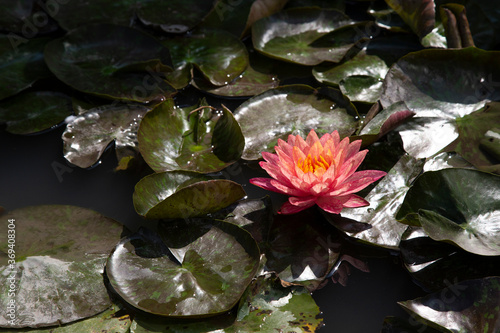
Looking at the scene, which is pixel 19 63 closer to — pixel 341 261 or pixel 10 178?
pixel 10 178

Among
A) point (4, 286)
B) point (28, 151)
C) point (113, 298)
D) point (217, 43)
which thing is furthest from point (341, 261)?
point (28, 151)

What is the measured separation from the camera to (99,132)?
7.60 feet

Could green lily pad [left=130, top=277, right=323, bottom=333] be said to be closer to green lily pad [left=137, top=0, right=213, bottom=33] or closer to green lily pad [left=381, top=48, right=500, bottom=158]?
green lily pad [left=381, top=48, right=500, bottom=158]

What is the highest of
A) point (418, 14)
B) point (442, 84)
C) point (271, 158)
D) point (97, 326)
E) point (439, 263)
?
point (418, 14)

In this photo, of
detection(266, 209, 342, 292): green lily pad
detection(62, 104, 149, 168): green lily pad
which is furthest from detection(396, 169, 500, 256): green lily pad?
detection(62, 104, 149, 168): green lily pad

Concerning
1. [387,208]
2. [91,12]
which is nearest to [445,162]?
[387,208]

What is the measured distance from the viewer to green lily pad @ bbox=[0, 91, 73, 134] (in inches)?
94.7

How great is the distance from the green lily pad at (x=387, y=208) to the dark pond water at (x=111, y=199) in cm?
10

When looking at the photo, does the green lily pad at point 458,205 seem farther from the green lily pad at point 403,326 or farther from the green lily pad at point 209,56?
the green lily pad at point 209,56

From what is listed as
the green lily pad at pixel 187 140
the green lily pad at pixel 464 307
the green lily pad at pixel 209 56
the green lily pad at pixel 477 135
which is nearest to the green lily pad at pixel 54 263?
the green lily pad at pixel 187 140

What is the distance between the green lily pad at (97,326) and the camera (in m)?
1.64

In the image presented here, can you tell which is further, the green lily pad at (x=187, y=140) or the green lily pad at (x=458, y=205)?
the green lily pad at (x=187, y=140)

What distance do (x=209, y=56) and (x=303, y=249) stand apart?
1.35 m

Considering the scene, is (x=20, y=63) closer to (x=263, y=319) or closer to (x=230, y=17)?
(x=230, y=17)
